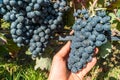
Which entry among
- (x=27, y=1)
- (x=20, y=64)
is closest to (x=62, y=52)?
(x=27, y=1)

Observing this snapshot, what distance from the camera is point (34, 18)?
68.1 inches

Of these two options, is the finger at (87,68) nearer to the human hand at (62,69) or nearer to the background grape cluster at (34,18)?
the human hand at (62,69)

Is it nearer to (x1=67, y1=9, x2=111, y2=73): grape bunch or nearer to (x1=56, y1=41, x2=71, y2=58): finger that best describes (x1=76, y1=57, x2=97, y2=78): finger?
(x1=67, y1=9, x2=111, y2=73): grape bunch

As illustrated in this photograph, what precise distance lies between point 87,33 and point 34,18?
292 millimetres

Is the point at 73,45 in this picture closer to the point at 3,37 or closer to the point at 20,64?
the point at 3,37

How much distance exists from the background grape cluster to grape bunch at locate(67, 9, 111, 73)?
112 mm

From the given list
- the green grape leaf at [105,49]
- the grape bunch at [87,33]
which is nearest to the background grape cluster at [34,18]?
the grape bunch at [87,33]

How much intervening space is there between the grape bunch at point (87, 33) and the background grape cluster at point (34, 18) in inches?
4.4

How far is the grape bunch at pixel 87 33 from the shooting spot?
1.67 metres

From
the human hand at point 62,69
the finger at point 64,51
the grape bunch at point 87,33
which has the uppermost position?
the grape bunch at point 87,33

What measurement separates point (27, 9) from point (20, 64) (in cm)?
135

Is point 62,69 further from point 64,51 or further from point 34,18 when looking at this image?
point 34,18

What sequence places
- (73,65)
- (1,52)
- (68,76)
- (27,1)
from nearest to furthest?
(27,1), (73,65), (68,76), (1,52)

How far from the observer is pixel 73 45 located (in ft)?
5.97
